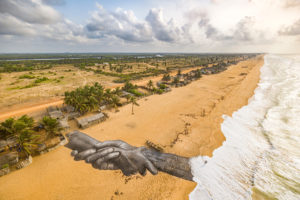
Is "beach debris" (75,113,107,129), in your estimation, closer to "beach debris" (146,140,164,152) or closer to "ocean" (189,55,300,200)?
"beach debris" (146,140,164,152)

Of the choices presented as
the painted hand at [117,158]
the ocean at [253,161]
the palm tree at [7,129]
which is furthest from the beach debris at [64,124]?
the ocean at [253,161]

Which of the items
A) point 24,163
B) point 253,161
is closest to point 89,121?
point 24,163

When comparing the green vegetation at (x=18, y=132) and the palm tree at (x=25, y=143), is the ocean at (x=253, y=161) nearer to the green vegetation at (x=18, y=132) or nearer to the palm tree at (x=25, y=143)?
the palm tree at (x=25, y=143)

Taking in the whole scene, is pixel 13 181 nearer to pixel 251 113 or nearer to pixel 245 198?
pixel 245 198

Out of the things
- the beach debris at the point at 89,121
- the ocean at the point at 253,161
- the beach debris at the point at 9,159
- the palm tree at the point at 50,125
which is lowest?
the ocean at the point at 253,161

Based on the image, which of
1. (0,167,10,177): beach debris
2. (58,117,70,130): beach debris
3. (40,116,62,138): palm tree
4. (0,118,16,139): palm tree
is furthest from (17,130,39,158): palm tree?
(58,117,70,130): beach debris
